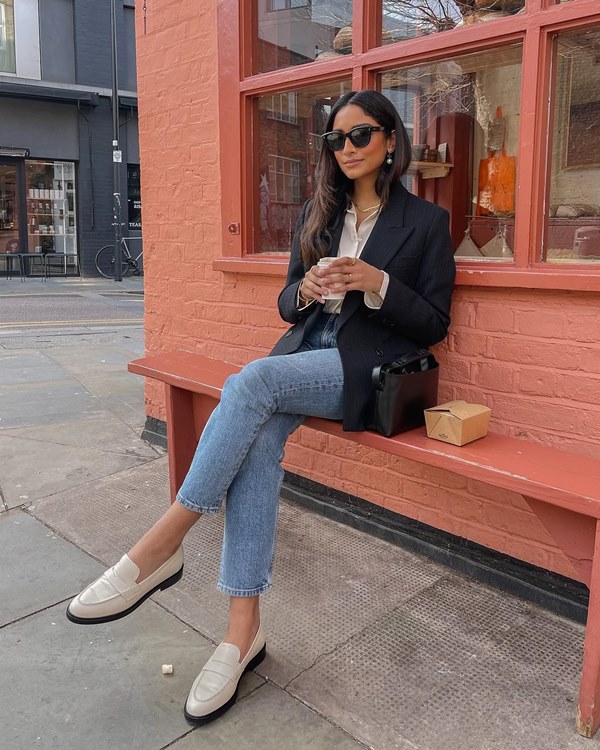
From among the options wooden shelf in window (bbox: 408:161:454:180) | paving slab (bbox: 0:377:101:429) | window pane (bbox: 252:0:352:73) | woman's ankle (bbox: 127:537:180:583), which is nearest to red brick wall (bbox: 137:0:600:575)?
window pane (bbox: 252:0:352:73)

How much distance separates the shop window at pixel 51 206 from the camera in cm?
1688

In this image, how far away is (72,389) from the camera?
18.6 feet

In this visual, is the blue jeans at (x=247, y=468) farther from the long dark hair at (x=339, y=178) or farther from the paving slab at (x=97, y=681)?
the long dark hair at (x=339, y=178)

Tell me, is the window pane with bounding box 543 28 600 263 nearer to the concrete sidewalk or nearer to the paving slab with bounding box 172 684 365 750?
the concrete sidewalk

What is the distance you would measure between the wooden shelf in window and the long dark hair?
20.9 inches

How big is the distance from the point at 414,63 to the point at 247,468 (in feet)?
5.67

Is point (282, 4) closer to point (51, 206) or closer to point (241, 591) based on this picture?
point (241, 591)

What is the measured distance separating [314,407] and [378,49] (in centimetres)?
151

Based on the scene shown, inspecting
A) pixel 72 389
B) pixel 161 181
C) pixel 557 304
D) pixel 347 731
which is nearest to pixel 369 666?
pixel 347 731

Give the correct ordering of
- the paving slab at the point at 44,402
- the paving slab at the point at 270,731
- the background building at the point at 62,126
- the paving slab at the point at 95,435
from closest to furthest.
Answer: the paving slab at the point at 270,731 → the paving slab at the point at 95,435 → the paving slab at the point at 44,402 → the background building at the point at 62,126

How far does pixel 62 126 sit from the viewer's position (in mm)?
16609

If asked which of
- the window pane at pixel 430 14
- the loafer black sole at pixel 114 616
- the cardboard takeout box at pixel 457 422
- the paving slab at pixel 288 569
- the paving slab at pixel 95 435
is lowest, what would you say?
the paving slab at pixel 288 569

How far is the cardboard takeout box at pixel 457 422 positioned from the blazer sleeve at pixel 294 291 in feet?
2.04

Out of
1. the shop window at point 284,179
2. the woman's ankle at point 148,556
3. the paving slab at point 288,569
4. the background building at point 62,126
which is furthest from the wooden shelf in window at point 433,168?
the background building at point 62,126
